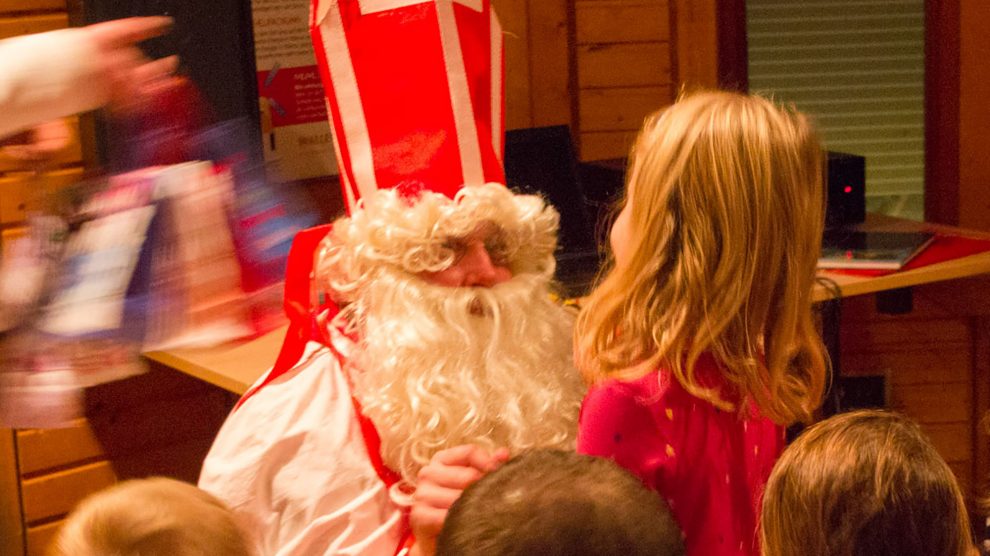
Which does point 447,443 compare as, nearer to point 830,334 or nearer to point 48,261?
point 48,261

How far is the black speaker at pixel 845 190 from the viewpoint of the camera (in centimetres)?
300

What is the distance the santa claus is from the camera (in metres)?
1.56

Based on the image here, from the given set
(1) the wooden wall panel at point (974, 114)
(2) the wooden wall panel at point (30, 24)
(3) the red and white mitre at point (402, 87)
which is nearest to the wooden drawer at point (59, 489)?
(2) the wooden wall panel at point (30, 24)

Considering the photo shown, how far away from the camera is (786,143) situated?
4.55 ft

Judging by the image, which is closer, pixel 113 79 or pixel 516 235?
pixel 113 79

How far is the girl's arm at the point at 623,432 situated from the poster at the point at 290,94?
167 cm

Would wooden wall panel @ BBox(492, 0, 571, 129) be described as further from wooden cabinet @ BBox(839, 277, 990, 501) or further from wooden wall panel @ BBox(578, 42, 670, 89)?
wooden cabinet @ BBox(839, 277, 990, 501)

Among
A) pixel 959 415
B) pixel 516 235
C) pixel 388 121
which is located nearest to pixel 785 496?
pixel 516 235

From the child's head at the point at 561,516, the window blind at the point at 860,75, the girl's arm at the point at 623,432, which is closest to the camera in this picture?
the child's head at the point at 561,516

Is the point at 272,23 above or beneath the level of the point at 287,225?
above

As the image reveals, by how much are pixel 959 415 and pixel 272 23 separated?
7.12ft

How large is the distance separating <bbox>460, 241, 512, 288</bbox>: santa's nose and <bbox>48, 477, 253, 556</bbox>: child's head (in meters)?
0.77

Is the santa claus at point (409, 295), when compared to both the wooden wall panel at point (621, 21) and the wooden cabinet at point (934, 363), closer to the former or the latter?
the wooden wall panel at point (621, 21)

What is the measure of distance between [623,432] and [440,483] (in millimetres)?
249
